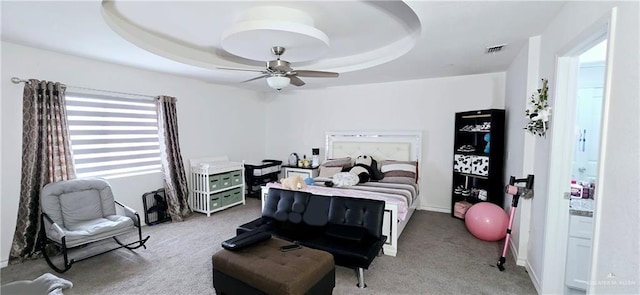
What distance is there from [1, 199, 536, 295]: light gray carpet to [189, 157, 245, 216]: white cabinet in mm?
914

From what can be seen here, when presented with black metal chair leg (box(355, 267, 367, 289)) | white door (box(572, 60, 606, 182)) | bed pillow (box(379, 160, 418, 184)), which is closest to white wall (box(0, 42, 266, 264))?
bed pillow (box(379, 160, 418, 184))

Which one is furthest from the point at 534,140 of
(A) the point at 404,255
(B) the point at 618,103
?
(A) the point at 404,255

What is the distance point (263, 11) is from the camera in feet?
8.09

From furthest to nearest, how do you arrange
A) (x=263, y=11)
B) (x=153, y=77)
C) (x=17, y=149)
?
1. (x=153, y=77)
2. (x=17, y=149)
3. (x=263, y=11)

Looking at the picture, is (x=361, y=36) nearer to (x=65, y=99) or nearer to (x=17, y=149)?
(x=65, y=99)

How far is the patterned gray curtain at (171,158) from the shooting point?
170 inches

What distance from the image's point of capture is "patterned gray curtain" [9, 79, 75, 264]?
9.93 ft

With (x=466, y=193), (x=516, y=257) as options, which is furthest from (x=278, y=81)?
(x=466, y=193)

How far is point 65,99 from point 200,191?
7.08 ft

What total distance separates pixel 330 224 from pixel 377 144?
8.63 ft

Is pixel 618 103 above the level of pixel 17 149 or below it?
above

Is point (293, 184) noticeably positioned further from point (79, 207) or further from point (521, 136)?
point (521, 136)

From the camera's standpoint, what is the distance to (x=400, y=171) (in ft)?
15.2

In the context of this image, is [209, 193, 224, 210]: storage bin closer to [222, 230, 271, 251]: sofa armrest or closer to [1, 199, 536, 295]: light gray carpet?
[1, 199, 536, 295]: light gray carpet
